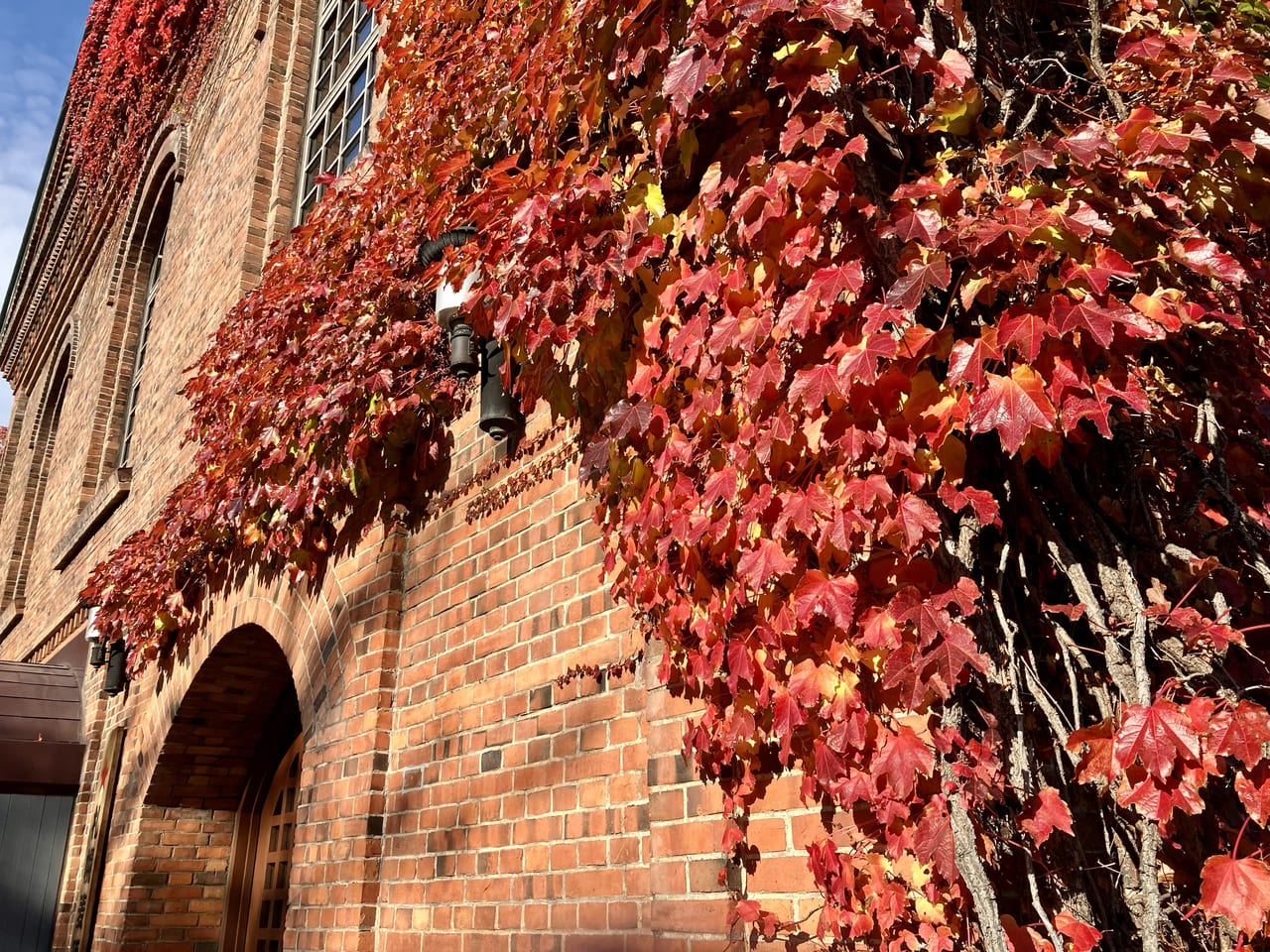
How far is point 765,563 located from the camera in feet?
5.09

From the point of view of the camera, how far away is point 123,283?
998cm

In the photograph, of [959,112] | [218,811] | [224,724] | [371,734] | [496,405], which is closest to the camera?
[959,112]

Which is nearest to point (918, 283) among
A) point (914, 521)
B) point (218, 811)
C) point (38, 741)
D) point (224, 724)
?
point (914, 521)

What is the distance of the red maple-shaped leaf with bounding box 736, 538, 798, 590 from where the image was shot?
1.54 meters

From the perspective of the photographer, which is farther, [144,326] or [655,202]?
[144,326]

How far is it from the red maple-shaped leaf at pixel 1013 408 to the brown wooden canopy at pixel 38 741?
7653 millimetres

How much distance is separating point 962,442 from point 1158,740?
19.4 inches

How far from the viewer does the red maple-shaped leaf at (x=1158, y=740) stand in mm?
1148

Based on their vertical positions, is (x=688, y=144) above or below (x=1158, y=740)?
above

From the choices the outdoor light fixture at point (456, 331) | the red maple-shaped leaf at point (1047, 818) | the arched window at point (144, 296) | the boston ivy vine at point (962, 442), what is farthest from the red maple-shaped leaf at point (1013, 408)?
the arched window at point (144, 296)

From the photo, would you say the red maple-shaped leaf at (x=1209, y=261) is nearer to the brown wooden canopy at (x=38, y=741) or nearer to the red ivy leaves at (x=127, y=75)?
the brown wooden canopy at (x=38, y=741)

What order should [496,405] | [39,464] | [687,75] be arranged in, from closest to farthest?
[687,75] → [496,405] → [39,464]

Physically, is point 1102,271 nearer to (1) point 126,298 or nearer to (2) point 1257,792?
(2) point 1257,792

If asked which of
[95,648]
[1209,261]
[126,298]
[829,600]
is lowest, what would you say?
[829,600]
